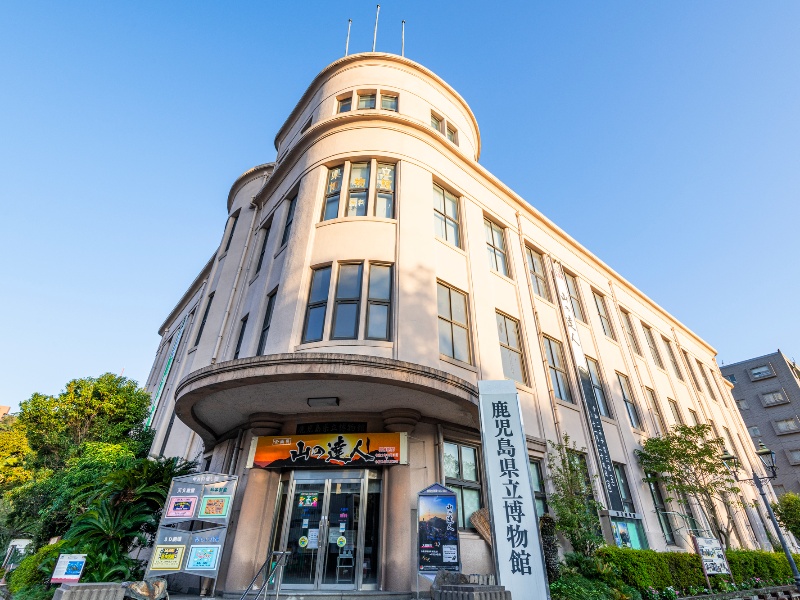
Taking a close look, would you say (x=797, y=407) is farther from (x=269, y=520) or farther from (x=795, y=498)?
(x=269, y=520)

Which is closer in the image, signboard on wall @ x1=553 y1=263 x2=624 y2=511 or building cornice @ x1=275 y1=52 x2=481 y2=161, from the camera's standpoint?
signboard on wall @ x1=553 y1=263 x2=624 y2=511

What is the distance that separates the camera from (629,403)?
61.0ft

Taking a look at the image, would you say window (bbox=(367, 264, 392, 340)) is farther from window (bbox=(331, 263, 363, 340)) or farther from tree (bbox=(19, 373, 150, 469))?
tree (bbox=(19, 373, 150, 469))

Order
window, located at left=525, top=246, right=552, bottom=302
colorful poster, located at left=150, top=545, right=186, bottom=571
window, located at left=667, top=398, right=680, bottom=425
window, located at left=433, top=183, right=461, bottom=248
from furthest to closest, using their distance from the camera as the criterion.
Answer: window, located at left=667, top=398, right=680, bottom=425
window, located at left=525, top=246, right=552, bottom=302
window, located at left=433, top=183, right=461, bottom=248
colorful poster, located at left=150, top=545, right=186, bottom=571

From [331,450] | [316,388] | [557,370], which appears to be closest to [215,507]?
[331,450]

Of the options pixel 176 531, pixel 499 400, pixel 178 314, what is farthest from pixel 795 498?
pixel 178 314

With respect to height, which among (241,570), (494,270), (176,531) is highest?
(494,270)

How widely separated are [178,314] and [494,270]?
23.2 metres

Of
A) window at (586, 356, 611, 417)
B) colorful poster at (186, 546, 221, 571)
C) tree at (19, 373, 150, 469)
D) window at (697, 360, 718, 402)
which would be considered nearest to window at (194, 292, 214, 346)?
tree at (19, 373, 150, 469)

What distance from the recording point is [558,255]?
64.8ft

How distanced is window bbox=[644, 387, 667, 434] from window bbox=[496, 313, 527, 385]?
9.40 meters

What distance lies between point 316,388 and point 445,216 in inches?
311

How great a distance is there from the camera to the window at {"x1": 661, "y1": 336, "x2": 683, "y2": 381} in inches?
966

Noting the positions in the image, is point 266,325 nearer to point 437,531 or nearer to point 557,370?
point 437,531
